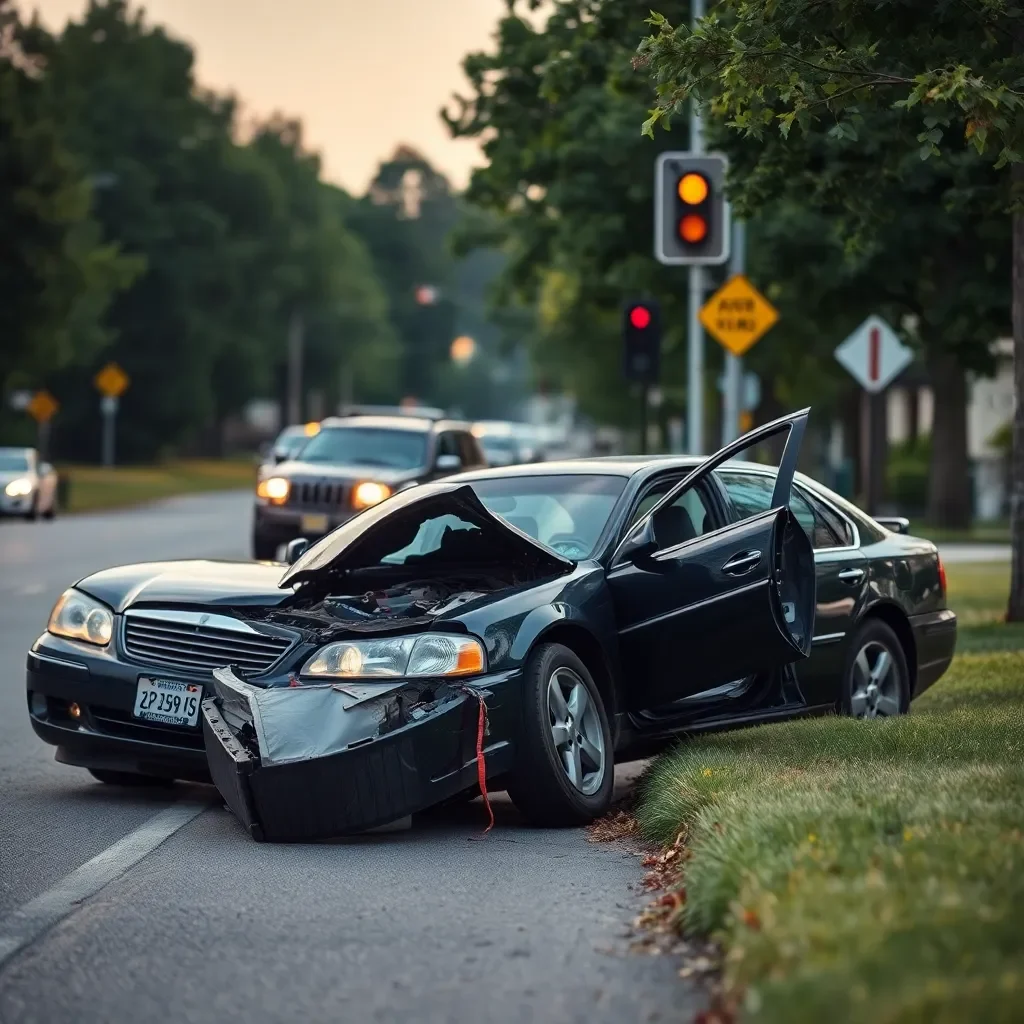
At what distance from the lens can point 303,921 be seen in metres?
6.58

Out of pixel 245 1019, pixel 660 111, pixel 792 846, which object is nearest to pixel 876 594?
pixel 660 111

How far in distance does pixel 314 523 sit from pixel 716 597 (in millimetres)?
15751

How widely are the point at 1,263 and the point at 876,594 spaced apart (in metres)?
43.8

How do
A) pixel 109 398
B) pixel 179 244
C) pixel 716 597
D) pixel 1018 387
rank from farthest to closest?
pixel 179 244
pixel 109 398
pixel 1018 387
pixel 716 597

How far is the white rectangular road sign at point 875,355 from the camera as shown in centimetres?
2073

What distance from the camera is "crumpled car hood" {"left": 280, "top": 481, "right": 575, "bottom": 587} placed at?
29.5 feet

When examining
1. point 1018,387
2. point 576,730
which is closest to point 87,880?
point 576,730

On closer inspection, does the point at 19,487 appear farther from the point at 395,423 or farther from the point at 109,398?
the point at 109,398

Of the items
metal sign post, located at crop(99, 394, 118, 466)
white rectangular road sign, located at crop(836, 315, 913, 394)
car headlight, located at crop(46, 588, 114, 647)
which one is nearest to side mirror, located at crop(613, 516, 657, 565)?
car headlight, located at crop(46, 588, 114, 647)

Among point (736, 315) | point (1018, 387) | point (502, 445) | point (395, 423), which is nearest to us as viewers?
point (1018, 387)

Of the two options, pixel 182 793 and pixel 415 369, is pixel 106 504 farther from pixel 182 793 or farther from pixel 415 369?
pixel 415 369

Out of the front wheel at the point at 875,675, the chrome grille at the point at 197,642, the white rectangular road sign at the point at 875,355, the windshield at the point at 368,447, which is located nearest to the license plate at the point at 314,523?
the windshield at the point at 368,447

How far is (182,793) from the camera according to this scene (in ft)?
32.0

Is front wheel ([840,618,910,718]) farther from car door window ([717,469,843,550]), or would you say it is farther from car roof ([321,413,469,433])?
car roof ([321,413,469,433])
